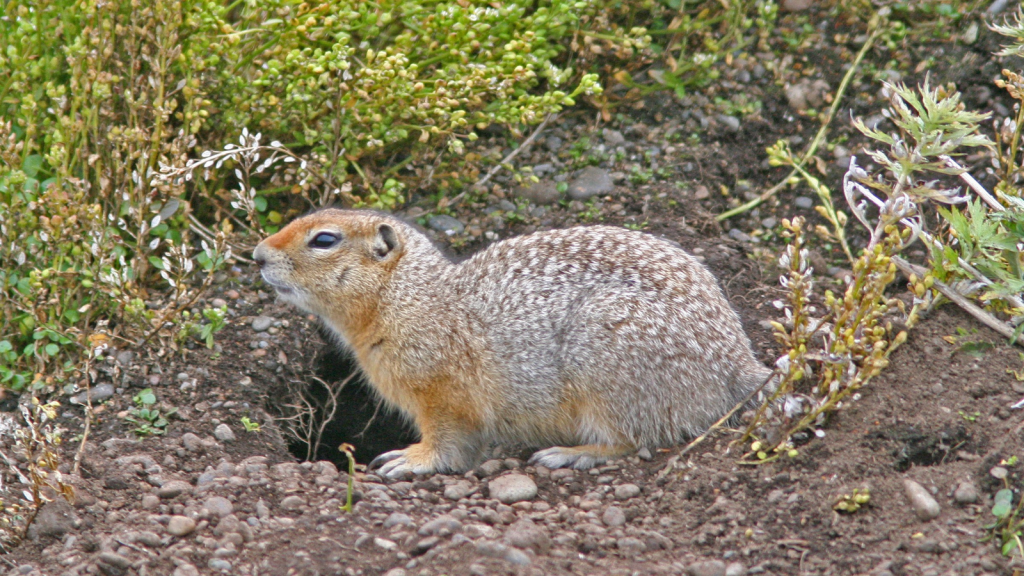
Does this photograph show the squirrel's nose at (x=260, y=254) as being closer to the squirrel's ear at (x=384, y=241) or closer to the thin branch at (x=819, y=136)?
the squirrel's ear at (x=384, y=241)

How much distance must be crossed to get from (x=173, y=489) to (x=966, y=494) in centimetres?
341

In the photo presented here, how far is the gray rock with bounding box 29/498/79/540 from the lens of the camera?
4266 mm

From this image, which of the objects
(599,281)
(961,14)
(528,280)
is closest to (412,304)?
(528,280)

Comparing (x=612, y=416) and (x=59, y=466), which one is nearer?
(x=59, y=466)

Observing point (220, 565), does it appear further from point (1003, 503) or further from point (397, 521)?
point (1003, 503)

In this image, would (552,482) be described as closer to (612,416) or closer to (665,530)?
(612,416)

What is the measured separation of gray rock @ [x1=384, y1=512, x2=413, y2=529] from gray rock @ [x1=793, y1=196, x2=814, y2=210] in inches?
155

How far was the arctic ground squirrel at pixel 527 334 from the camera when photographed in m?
5.05

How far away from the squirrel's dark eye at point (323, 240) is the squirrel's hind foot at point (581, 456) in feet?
5.50

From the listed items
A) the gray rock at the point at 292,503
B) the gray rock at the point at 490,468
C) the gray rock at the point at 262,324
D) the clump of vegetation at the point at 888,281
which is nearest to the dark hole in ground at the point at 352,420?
the gray rock at the point at 262,324

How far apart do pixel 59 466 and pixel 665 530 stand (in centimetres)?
290

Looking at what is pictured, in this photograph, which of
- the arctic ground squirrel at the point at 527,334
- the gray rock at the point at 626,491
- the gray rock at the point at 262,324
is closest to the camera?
the gray rock at the point at 626,491

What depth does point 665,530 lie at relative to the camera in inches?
169

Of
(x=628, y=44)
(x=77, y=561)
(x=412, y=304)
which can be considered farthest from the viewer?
(x=628, y=44)
